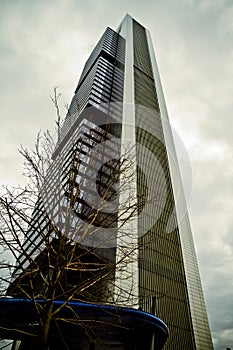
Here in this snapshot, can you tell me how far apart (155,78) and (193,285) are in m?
47.0

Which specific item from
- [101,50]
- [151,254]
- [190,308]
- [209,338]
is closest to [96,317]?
[151,254]

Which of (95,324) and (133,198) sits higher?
(133,198)

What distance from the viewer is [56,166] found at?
20.8ft

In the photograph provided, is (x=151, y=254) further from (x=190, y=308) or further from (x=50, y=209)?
(x=50, y=209)

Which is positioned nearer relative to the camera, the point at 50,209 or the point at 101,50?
the point at 50,209

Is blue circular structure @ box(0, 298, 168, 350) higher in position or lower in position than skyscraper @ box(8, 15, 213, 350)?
lower

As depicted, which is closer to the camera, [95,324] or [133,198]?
[133,198]

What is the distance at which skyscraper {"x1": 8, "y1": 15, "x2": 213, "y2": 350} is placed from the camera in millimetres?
5863

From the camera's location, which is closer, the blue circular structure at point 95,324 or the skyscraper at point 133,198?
the skyscraper at point 133,198

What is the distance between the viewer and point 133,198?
584cm

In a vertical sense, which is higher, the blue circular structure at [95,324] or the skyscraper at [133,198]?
the skyscraper at [133,198]

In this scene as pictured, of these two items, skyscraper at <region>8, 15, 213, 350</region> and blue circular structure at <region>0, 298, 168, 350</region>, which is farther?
blue circular structure at <region>0, 298, 168, 350</region>

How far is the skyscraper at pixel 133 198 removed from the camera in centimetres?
586

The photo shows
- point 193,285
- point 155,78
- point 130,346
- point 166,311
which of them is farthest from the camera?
point 155,78
